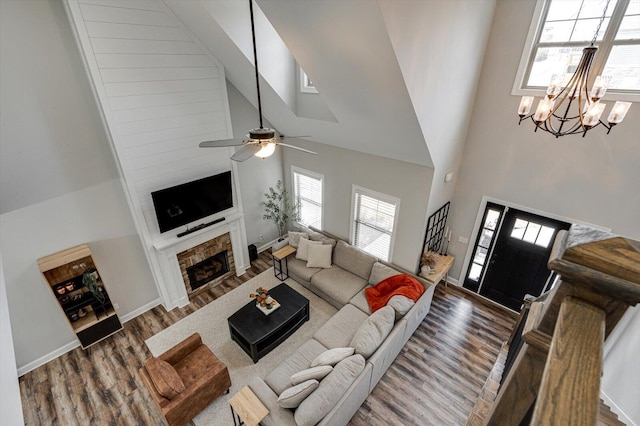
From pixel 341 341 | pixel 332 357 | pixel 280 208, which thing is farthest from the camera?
pixel 280 208

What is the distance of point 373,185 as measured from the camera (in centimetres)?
509

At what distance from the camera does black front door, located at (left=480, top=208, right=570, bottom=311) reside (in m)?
4.60

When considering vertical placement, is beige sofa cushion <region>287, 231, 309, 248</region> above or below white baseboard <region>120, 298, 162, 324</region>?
above

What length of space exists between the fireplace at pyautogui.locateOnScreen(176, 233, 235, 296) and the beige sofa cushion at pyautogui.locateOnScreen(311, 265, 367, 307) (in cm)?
183

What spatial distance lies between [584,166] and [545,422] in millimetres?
4864

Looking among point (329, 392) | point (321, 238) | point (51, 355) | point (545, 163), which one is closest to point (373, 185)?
point (321, 238)

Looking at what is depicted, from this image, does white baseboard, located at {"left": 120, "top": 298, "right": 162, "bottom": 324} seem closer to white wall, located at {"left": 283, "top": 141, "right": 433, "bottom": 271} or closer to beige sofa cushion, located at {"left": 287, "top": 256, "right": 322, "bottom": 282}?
beige sofa cushion, located at {"left": 287, "top": 256, "right": 322, "bottom": 282}

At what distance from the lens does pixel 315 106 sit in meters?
4.54

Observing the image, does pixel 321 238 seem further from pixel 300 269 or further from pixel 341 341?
pixel 341 341

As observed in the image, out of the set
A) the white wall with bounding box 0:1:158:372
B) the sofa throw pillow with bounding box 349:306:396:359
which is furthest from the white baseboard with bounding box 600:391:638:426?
the white wall with bounding box 0:1:158:372

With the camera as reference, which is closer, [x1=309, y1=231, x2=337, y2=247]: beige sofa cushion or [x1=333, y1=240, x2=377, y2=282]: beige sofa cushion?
[x1=333, y1=240, x2=377, y2=282]: beige sofa cushion

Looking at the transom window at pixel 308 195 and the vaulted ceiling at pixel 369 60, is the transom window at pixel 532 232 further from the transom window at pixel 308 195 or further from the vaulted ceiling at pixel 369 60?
the transom window at pixel 308 195

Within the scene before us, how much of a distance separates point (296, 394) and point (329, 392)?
0.34 metres

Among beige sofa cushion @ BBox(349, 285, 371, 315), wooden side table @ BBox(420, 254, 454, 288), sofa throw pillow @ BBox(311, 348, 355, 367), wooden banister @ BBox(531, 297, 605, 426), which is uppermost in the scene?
wooden banister @ BBox(531, 297, 605, 426)
